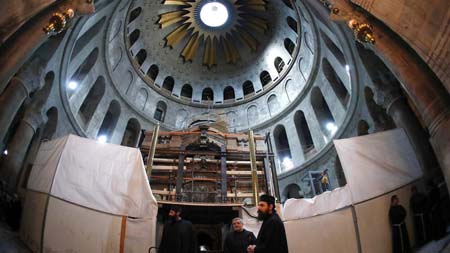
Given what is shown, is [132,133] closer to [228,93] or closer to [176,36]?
[176,36]

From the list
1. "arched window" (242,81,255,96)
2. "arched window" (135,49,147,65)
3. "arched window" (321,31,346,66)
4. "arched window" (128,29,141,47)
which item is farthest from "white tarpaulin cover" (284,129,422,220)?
"arched window" (135,49,147,65)

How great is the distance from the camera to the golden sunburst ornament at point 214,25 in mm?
22359

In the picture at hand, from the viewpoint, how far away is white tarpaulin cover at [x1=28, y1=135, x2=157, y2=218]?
19.1 feet

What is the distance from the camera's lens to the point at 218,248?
8312mm

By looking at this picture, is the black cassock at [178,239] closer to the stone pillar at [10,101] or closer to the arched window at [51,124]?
the stone pillar at [10,101]

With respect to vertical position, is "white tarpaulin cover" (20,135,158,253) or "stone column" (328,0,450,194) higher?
"stone column" (328,0,450,194)

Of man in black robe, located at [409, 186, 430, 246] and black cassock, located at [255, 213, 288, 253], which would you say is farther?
man in black robe, located at [409, 186, 430, 246]

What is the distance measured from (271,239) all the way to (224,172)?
6.45 m

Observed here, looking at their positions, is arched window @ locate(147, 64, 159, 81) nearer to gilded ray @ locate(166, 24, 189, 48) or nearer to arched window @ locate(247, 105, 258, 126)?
gilded ray @ locate(166, 24, 189, 48)

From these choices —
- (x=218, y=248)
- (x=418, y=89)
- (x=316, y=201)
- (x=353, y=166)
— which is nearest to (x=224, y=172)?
(x=218, y=248)

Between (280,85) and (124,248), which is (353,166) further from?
(280,85)

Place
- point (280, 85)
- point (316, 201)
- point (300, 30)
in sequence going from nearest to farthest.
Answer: point (316, 201) → point (300, 30) → point (280, 85)

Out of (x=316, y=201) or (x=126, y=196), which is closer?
(x=126, y=196)

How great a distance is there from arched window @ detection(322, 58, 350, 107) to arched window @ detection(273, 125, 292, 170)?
4983mm
